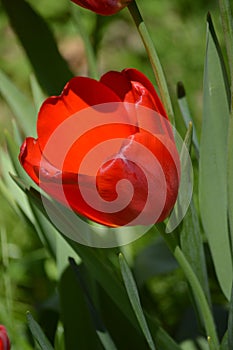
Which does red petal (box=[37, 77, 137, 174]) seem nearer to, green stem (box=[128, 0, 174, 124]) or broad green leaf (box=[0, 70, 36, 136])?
green stem (box=[128, 0, 174, 124])

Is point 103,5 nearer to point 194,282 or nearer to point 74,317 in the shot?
point 194,282

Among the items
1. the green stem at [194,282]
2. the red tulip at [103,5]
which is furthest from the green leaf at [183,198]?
the red tulip at [103,5]

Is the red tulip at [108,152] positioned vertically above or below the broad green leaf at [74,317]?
above

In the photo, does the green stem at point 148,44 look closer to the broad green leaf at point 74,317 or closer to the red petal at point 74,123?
the red petal at point 74,123

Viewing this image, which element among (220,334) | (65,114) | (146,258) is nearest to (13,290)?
(146,258)

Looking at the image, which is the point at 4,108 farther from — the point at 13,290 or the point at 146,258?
the point at 146,258

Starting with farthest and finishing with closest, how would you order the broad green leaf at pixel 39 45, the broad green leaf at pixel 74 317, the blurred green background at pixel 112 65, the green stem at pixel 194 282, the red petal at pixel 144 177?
the blurred green background at pixel 112 65
the broad green leaf at pixel 39 45
the broad green leaf at pixel 74 317
the green stem at pixel 194 282
the red petal at pixel 144 177

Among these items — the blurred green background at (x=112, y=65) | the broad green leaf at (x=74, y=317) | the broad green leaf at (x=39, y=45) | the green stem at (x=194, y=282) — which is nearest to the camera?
the green stem at (x=194, y=282)

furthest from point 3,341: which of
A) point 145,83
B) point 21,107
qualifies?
point 21,107
